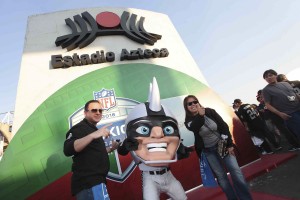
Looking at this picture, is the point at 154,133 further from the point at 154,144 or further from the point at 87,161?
the point at 87,161

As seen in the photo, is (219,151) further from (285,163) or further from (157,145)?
(285,163)

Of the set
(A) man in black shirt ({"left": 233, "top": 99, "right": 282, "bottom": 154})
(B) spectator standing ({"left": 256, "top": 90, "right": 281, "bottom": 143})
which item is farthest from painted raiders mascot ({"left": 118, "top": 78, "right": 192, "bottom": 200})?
(B) spectator standing ({"left": 256, "top": 90, "right": 281, "bottom": 143})

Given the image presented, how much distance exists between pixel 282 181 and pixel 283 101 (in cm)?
119

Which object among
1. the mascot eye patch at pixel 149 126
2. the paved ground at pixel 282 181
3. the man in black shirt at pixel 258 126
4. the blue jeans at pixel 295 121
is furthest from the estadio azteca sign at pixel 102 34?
the paved ground at pixel 282 181

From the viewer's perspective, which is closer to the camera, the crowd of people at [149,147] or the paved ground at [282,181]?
the crowd of people at [149,147]

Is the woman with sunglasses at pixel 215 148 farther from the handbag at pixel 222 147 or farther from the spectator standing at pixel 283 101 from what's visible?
the spectator standing at pixel 283 101

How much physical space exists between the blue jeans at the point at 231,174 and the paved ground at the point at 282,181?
2.47 feet

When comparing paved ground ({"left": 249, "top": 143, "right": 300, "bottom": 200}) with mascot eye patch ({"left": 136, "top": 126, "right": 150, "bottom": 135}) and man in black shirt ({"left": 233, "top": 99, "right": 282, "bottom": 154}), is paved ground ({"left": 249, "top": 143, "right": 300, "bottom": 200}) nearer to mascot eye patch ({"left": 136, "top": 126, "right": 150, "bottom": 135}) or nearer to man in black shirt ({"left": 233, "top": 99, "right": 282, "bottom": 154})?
man in black shirt ({"left": 233, "top": 99, "right": 282, "bottom": 154})

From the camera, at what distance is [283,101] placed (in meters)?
3.36

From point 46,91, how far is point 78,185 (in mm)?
2707

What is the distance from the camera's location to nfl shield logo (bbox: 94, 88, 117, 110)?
415 centimetres

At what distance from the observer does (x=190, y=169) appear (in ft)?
13.3

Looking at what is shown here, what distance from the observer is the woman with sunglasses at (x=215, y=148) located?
242 cm

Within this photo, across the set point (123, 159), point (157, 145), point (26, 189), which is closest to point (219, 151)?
point (157, 145)
